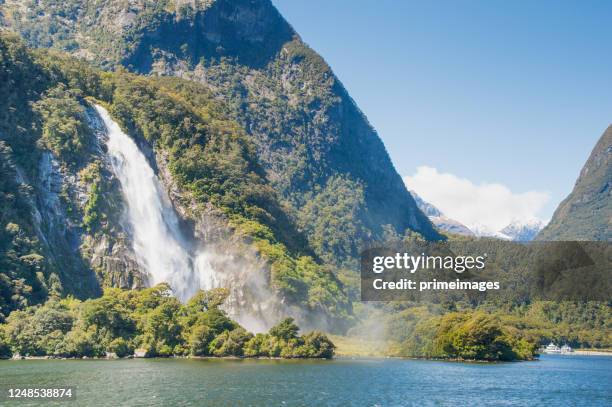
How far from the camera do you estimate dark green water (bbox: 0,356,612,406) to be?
66.2m

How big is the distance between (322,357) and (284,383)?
44.6 metres

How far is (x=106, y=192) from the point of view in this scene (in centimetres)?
14838

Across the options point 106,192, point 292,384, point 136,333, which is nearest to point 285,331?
point 136,333

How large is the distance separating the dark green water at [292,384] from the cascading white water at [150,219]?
44.9 metres

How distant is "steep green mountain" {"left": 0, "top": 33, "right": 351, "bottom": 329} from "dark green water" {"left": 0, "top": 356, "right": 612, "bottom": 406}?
35820mm

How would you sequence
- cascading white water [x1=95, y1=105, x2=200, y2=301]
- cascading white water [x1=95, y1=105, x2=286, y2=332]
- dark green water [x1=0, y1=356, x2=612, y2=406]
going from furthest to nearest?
1. cascading white water [x1=95, y1=105, x2=200, y2=301]
2. cascading white water [x1=95, y1=105, x2=286, y2=332]
3. dark green water [x1=0, y1=356, x2=612, y2=406]

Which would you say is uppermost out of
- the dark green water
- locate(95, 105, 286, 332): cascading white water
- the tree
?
locate(95, 105, 286, 332): cascading white water

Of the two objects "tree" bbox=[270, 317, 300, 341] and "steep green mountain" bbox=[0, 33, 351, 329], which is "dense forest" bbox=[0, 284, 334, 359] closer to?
"tree" bbox=[270, 317, 300, 341]

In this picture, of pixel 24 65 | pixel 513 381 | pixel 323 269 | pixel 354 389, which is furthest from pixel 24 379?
pixel 323 269

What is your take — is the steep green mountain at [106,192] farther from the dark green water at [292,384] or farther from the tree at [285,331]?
the dark green water at [292,384]

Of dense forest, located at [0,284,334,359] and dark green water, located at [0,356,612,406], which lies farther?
dense forest, located at [0,284,334,359]

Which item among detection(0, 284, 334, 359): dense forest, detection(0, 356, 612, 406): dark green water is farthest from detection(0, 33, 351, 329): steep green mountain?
detection(0, 356, 612, 406): dark green water

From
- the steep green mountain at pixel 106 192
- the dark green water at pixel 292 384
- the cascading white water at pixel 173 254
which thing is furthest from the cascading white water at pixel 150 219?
the dark green water at pixel 292 384

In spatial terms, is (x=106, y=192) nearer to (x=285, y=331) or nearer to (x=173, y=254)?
(x=173, y=254)
